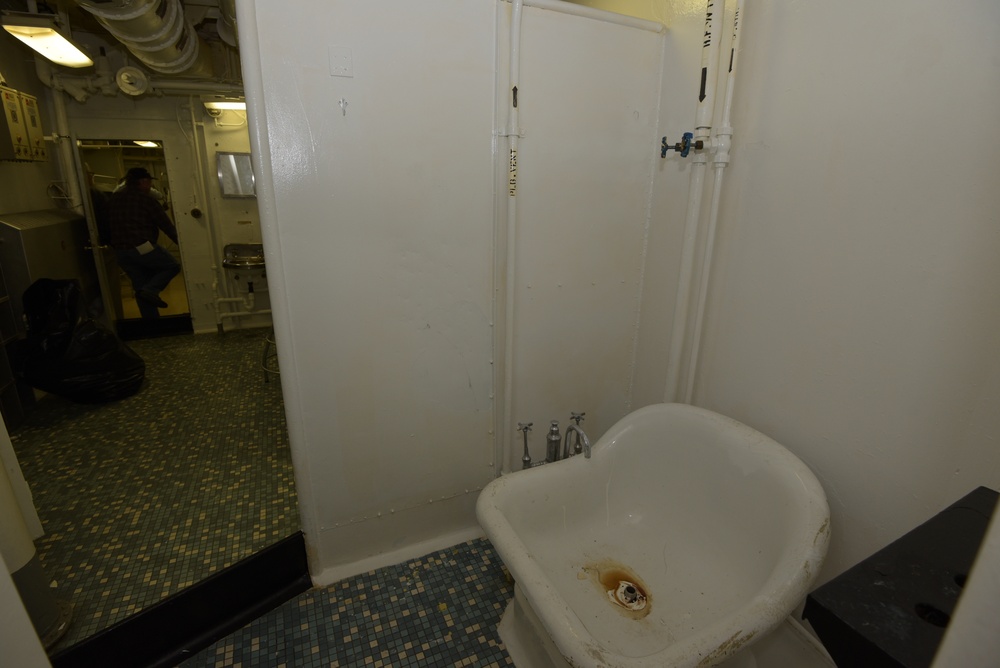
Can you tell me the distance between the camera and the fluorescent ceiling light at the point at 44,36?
2373 millimetres

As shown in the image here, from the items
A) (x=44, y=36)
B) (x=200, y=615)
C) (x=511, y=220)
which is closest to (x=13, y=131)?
(x=44, y=36)

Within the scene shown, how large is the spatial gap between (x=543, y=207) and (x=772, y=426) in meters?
1.13

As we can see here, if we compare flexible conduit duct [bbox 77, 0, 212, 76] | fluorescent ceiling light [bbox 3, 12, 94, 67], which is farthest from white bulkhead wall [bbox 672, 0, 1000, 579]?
fluorescent ceiling light [bbox 3, 12, 94, 67]

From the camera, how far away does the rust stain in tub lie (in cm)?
140

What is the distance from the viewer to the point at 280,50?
1288 mm

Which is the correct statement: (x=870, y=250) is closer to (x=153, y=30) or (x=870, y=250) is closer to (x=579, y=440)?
(x=579, y=440)

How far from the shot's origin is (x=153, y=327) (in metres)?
4.27

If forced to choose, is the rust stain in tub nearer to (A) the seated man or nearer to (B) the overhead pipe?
(B) the overhead pipe

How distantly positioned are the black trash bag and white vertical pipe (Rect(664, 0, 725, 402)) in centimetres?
334

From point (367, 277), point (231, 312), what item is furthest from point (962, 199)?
point (231, 312)

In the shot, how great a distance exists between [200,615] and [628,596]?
1475mm

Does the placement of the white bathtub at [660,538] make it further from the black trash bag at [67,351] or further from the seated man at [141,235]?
the seated man at [141,235]

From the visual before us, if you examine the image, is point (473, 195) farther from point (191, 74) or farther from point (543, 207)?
point (191, 74)

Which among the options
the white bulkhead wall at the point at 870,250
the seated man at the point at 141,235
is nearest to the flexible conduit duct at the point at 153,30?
the seated man at the point at 141,235
